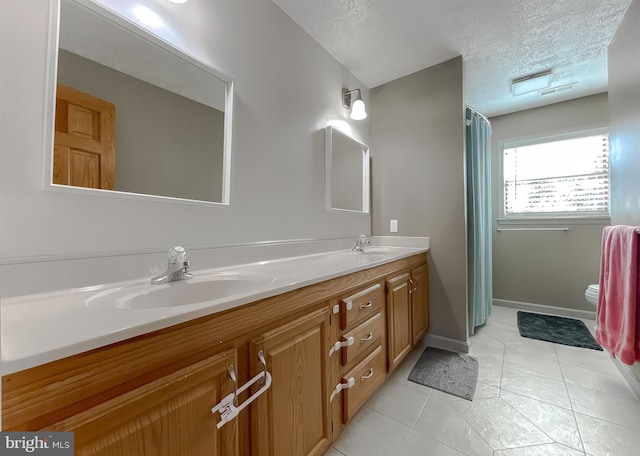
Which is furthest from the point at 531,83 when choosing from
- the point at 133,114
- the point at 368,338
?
the point at 133,114

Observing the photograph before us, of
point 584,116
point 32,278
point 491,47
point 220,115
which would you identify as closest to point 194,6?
point 220,115

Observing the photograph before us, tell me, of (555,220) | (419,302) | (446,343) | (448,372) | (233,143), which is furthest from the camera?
(555,220)

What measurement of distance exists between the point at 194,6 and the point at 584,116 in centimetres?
371

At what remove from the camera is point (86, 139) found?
0.89m

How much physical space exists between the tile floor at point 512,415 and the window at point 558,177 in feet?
5.39

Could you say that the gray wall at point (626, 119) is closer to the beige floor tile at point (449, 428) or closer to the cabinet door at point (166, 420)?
the beige floor tile at point (449, 428)

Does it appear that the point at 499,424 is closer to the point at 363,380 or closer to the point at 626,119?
the point at 363,380

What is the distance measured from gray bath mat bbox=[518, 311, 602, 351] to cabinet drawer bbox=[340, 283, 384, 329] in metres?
1.86

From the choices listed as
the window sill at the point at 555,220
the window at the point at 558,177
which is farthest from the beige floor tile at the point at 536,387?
the window at the point at 558,177

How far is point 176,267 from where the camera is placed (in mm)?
974

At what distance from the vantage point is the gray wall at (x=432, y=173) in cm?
207

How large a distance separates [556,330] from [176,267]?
3.21 metres

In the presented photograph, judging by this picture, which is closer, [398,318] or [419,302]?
[398,318]

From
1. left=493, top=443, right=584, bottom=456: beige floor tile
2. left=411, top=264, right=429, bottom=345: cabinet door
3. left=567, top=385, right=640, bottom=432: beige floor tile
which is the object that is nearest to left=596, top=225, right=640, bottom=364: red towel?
left=567, top=385, right=640, bottom=432: beige floor tile
